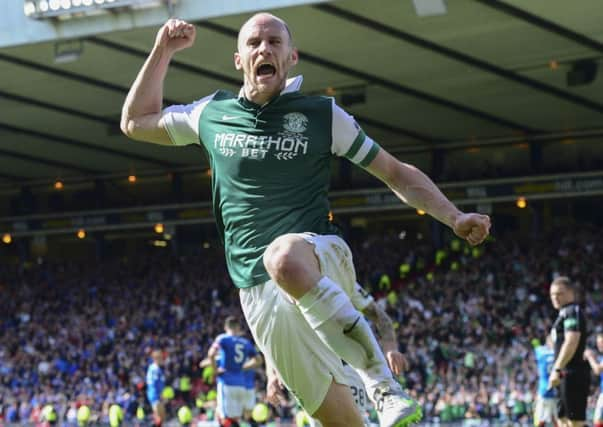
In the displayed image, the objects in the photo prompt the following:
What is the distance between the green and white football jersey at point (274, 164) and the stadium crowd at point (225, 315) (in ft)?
55.9

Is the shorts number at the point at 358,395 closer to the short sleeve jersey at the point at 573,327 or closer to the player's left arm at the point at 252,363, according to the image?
the short sleeve jersey at the point at 573,327

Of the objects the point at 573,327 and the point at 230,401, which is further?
the point at 230,401

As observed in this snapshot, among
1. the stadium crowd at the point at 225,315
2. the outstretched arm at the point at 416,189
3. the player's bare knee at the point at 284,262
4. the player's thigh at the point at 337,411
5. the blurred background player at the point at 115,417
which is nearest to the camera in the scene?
the player's bare knee at the point at 284,262

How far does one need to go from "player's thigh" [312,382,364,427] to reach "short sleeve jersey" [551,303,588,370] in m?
7.74

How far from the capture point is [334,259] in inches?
210

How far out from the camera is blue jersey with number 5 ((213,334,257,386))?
17672mm

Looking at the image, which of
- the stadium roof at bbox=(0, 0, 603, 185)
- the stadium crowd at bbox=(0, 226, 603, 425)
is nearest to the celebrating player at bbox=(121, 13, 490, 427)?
the stadium roof at bbox=(0, 0, 603, 185)

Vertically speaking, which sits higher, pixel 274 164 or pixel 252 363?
pixel 274 164

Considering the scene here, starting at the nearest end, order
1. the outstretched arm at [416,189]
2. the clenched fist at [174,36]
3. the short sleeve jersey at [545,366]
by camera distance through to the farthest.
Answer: the outstretched arm at [416,189] → the clenched fist at [174,36] → the short sleeve jersey at [545,366]

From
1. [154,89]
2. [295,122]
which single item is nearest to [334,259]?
[295,122]

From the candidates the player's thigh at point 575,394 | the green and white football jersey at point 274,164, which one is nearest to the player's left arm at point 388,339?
the green and white football jersey at point 274,164

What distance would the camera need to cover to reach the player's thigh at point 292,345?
535cm

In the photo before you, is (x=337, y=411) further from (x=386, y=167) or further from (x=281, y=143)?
(x=281, y=143)

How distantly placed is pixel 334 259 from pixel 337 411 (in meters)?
0.68
